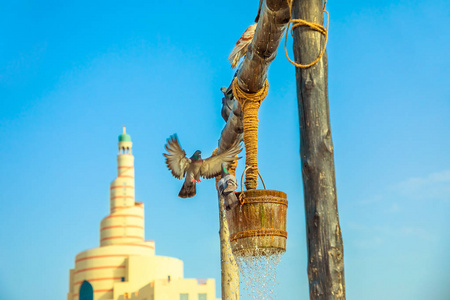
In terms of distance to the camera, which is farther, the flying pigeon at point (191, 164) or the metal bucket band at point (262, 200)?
the flying pigeon at point (191, 164)

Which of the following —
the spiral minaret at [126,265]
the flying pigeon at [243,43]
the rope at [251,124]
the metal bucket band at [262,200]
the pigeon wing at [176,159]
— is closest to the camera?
the metal bucket band at [262,200]

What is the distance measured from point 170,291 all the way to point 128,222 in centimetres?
774

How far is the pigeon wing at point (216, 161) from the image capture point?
6.37 m

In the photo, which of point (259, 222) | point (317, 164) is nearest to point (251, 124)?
point (259, 222)

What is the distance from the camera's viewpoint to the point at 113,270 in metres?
35.0

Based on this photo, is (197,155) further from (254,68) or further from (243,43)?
(254,68)

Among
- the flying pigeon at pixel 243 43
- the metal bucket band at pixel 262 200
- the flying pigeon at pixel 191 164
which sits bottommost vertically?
the metal bucket band at pixel 262 200

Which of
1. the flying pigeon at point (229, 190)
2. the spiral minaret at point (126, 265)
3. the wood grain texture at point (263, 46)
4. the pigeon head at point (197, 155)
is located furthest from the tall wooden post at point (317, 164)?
the spiral minaret at point (126, 265)

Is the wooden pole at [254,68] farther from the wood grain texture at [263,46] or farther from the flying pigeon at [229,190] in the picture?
the flying pigeon at [229,190]

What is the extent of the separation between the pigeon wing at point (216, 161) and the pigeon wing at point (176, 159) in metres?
0.19

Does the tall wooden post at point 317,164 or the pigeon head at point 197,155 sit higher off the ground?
the pigeon head at point 197,155

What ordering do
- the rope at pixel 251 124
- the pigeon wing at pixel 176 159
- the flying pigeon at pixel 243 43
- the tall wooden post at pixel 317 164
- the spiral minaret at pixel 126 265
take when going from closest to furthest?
the tall wooden post at pixel 317 164 → the rope at pixel 251 124 → the flying pigeon at pixel 243 43 → the pigeon wing at pixel 176 159 → the spiral minaret at pixel 126 265

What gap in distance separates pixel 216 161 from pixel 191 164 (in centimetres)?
28

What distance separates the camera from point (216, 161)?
645 cm
